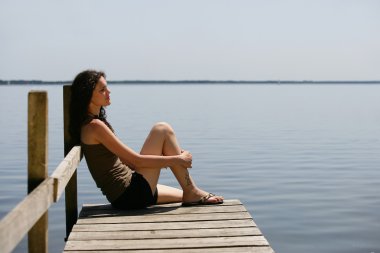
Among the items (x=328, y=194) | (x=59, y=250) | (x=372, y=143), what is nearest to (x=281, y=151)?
(x=372, y=143)

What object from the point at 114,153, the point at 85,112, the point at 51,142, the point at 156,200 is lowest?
the point at 51,142

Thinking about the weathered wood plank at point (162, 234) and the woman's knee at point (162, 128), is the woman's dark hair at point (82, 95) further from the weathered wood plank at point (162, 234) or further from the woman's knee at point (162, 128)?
the weathered wood plank at point (162, 234)

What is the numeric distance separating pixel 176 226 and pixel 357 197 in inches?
301

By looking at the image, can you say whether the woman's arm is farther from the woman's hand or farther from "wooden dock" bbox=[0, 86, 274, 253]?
"wooden dock" bbox=[0, 86, 274, 253]

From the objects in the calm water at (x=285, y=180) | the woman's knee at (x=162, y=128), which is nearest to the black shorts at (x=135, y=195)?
the woman's knee at (x=162, y=128)

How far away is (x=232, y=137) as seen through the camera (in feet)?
85.1

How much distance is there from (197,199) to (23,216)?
368cm

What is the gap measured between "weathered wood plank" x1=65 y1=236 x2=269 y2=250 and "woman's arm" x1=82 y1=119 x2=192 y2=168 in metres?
1.14

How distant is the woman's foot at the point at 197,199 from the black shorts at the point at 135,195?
402 mm

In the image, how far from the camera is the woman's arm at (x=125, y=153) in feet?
20.4

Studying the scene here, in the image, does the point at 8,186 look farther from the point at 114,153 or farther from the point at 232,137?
the point at 232,137

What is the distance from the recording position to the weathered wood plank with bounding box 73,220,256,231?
5.83 meters

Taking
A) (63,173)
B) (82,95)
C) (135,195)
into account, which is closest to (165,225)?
(135,195)

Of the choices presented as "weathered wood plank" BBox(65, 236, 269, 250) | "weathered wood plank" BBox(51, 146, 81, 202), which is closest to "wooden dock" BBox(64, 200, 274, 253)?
"weathered wood plank" BBox(65, 236, 269, 250)
